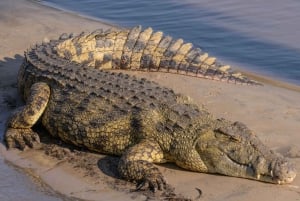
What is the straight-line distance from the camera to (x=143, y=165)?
16.6 ft

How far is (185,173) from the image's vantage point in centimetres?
519

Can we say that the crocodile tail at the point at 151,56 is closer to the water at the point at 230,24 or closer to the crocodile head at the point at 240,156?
the water at the point at 230,24

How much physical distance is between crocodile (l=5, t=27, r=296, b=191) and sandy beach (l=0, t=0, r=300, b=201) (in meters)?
0.10

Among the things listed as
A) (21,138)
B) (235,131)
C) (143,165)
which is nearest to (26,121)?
(21,138)

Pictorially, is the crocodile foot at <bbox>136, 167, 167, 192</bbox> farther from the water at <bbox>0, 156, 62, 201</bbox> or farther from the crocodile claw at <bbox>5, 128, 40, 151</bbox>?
the crocodile claw at <bbox>5, 128, 40, 151</bbox>

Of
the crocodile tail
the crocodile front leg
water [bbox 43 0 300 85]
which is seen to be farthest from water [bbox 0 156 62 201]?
water [bbox 43 0 300 85]

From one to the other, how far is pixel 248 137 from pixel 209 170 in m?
0.42

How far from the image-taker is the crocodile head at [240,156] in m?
4.83

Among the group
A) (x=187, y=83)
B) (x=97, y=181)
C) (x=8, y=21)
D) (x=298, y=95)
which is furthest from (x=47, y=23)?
(x=97, y=181)

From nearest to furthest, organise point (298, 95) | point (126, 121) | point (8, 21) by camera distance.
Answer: point (126, 121) → point (298, 95) → point (8, 21)

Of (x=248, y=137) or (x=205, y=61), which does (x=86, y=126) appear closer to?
(x=248, y=137)

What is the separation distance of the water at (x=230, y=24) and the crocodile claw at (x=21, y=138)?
3446mm

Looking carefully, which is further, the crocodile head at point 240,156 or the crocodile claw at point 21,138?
the crocodile claw at point 21,138

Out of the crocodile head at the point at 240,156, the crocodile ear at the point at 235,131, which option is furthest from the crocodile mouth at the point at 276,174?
the crocodile ear at the point at 235,131
